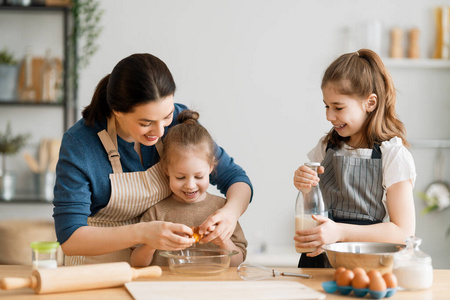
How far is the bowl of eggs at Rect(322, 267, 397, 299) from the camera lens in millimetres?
1327

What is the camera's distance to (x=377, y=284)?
1.32 meters

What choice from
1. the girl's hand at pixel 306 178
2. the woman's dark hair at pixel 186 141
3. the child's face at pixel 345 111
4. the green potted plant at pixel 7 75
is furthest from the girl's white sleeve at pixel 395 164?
the green potted plant at pixel 7 75

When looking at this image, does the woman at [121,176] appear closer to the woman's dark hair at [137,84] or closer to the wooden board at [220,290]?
the woman's dark hair at [137,84]

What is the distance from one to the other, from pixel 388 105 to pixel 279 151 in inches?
82.9

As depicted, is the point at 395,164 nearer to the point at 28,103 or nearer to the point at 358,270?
the point at 358,270

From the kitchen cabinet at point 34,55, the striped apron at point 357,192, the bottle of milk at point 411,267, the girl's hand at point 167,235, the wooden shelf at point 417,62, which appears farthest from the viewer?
Result: the kitchen cabinet at point 34,55

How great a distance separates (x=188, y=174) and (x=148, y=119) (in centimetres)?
24

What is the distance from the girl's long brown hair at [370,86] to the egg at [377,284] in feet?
2.24

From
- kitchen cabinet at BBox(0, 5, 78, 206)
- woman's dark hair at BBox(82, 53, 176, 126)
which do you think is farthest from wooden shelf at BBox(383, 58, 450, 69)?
woman's dark hair at BBox(82, 53, 176, 126)

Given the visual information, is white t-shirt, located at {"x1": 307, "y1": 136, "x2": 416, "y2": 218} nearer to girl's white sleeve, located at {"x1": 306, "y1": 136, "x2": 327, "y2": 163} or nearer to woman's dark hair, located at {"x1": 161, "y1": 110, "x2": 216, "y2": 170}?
girl's white sleeve, located at {"x1": 306, "y1": 136, "x2": 327, "y2": 163}

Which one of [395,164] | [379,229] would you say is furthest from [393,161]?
[379,229]

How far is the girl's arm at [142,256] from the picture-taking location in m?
1.73

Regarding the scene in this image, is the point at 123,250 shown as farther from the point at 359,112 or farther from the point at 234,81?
the point at 234,81

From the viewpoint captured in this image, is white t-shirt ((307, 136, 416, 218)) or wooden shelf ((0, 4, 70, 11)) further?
wooden shelf ((0, 4, 70, 11))
